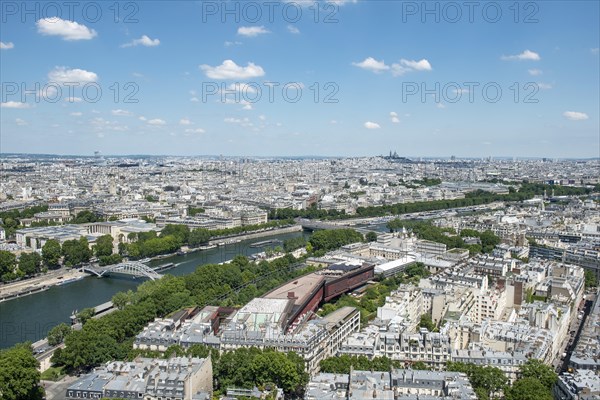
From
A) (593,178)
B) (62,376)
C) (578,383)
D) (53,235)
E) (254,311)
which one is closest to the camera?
(578,383)

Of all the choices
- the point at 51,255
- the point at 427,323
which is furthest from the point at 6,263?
the point at 427,323

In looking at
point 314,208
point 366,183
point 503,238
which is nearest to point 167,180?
point 366,183

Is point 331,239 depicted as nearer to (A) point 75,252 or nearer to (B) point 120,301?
(A) point 75,252

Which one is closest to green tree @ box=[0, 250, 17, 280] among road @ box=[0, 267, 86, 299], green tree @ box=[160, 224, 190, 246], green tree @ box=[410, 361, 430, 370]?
road @ box=[0, 267, 86, 299]

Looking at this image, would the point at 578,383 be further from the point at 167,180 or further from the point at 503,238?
the point at 167,180

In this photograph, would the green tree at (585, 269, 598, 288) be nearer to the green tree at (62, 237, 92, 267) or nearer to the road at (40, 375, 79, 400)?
the road at (40, 375, 79, 400)

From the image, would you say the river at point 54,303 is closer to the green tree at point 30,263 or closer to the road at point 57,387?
the green tree at point 30,263
